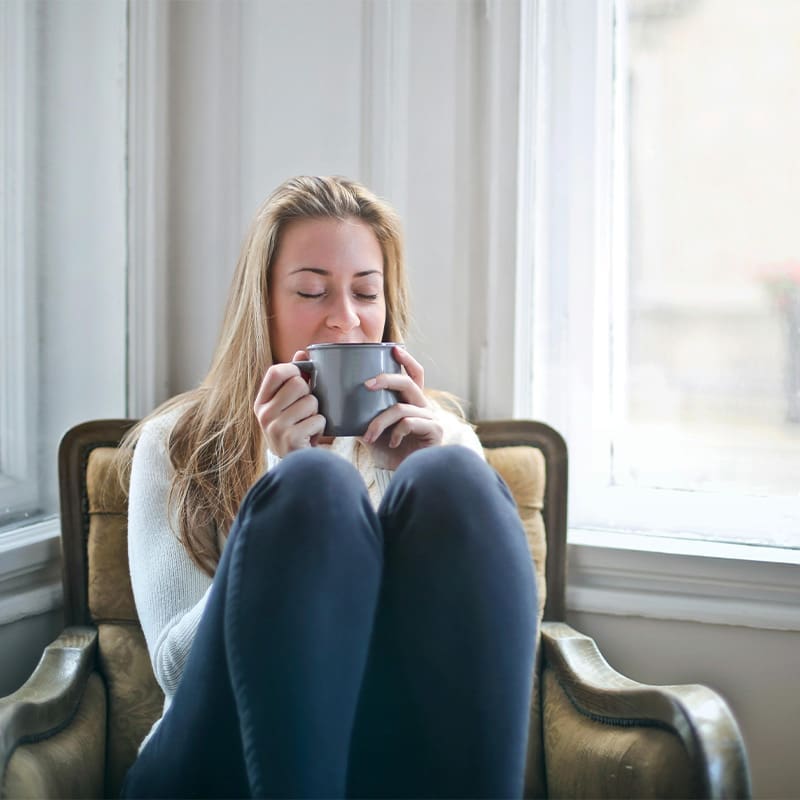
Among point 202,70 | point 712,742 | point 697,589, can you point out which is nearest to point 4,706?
point 712,742

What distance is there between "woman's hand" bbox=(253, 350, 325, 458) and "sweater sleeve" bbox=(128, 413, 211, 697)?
0.24m

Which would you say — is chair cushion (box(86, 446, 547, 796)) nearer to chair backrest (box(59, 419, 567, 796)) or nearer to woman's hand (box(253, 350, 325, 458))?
chair backrest (box(59, 419, 567, 796))

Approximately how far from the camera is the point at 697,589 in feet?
4.91

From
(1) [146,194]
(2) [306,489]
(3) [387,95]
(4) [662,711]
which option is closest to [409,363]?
(2) [306,489]

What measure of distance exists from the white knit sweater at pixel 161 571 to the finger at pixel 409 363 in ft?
0.67

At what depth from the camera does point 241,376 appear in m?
1.37

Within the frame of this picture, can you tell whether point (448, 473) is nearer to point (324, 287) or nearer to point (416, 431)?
point (416, 431)

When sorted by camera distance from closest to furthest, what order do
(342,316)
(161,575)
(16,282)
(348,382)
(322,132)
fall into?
(348,382) < (161,575) < (342,316) < (16,282) < (322,132)

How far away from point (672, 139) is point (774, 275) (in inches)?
12.5

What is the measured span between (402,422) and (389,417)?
37 mm

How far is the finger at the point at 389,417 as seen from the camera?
1.09 m

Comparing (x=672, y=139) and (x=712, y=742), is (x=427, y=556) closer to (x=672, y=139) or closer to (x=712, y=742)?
(x=712, y=742)

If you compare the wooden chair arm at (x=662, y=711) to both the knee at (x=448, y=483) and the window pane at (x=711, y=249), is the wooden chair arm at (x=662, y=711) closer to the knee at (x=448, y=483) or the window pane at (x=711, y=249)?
the knee at (x=448, y=483)

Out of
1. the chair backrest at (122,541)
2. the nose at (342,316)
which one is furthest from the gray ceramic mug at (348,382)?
the chair backrest at (122,541)
